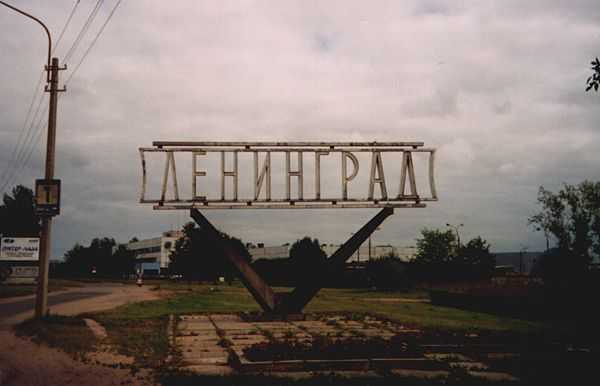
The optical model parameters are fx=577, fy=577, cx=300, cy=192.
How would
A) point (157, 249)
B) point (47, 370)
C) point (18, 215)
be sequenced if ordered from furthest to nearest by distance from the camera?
point (157, 249) → point (18, 215) → point (47, 370)

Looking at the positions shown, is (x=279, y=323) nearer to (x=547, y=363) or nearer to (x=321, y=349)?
(x=321, y=349)

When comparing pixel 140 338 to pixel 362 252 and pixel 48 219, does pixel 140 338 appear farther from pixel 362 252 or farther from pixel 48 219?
pixel 362 252

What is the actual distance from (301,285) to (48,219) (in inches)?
344

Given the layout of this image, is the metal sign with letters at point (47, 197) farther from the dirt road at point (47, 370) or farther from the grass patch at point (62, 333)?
the dirt road at point (47, 370)

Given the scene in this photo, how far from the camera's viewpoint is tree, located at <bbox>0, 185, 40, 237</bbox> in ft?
227

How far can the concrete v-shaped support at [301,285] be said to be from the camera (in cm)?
1911

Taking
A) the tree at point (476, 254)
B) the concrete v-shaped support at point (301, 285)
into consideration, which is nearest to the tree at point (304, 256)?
the tree at point (476, 254)

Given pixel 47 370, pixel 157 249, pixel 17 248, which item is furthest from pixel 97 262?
pixel 47 370

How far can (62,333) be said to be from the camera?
15.7 meters

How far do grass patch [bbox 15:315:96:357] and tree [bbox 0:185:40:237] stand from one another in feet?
181

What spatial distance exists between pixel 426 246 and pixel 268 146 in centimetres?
8709

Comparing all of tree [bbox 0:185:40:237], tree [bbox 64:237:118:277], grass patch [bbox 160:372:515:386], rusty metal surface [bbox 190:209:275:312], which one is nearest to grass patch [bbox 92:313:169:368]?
grass patch [bbox 160:372:515:386]

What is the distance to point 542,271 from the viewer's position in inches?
2456

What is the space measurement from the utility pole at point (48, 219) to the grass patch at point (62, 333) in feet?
2.03
